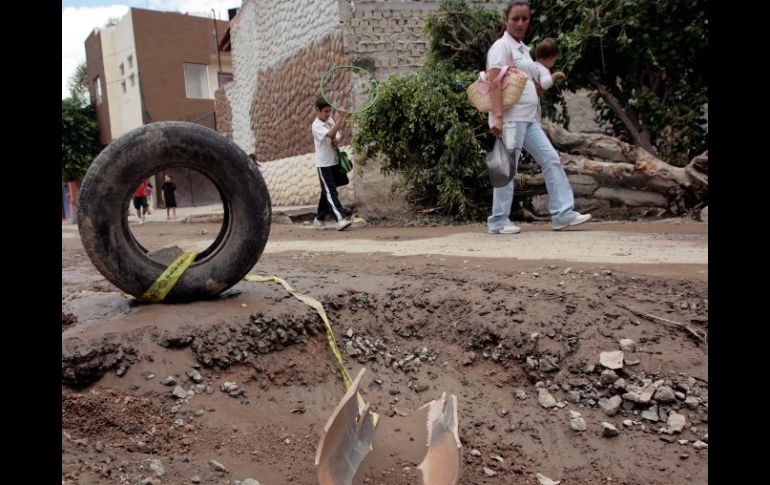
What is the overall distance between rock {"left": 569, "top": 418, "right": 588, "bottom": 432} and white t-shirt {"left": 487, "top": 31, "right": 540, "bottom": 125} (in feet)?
10.9

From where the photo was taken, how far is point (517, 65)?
504cm

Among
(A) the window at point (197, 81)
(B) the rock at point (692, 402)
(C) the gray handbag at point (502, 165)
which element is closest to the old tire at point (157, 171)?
(B) the rock at point (692, 402)

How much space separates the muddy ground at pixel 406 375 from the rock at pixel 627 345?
0.01 meters

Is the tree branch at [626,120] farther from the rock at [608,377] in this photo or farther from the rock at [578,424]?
the rock at [578,424]

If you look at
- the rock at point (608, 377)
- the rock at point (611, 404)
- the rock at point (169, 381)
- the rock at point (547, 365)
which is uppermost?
the rock at point (169, 381)

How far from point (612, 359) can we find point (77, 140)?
24.9m

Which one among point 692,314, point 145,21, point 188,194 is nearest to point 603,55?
point 692,314

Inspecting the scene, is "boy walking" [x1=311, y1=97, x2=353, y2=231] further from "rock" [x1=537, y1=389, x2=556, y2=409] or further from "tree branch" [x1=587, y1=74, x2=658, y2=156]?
"rock" [x1=537, y1=389, x2=556, y2=409]

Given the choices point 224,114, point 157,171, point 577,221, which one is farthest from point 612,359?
point 224,114

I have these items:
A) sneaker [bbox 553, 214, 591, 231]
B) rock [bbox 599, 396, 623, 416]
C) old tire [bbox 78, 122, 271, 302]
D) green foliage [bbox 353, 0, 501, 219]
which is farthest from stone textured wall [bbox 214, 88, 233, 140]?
rock [bbox 599, 396, 623, 416]

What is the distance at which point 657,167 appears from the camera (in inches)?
259

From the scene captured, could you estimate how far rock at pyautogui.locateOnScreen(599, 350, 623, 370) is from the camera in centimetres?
253

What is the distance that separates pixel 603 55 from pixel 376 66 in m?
3.32

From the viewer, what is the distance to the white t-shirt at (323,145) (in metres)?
7.02
